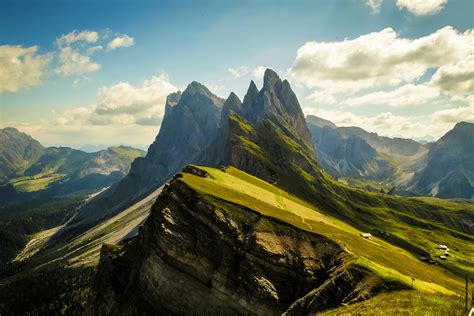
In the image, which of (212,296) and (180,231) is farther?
(180,231)

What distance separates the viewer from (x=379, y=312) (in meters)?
39.0

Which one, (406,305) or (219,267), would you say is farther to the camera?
(219,267)

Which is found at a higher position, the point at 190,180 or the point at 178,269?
the point at 190,180

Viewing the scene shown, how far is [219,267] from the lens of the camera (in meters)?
72.4

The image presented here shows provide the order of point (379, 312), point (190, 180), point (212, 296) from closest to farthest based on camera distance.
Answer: point (379, 312), point (212, 296), point (190, 180)

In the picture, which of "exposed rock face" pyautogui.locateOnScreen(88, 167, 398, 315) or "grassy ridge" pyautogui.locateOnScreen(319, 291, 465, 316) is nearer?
"grassy ridge" pyautogui.locateOnScreen(319, 291, 465, 316)

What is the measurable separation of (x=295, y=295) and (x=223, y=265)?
17.3 metres

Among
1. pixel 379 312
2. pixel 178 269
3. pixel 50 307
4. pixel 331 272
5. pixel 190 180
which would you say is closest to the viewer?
pixel 379 312

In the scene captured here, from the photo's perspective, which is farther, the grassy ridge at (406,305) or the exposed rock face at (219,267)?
the exposed rock face at (219,267)

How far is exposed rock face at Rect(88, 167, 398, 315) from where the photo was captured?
2520 inches

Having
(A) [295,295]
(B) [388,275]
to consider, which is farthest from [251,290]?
(B) [388,275]

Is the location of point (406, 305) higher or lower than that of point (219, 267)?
higher

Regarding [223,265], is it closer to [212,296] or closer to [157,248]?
[212,296]

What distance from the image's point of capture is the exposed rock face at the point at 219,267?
6400 cm
